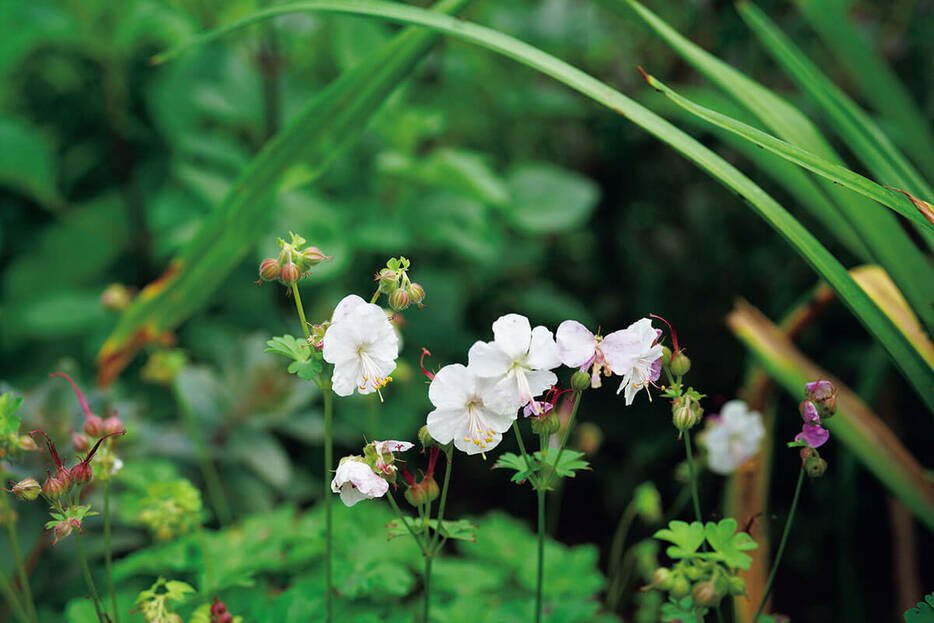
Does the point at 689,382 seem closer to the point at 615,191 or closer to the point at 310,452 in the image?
the point at 615,191

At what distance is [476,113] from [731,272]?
32.9 inches

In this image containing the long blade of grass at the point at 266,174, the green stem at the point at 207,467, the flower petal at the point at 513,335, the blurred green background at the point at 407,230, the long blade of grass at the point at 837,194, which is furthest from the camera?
the blurred green background at the point at 407,230

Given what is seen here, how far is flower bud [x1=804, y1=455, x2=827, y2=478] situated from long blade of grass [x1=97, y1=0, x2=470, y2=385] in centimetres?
63

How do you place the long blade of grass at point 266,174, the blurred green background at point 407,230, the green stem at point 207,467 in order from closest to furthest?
the long blade of grass at point 266,174 → the green stem at point 207,467 → the blurred green background at point 407,230

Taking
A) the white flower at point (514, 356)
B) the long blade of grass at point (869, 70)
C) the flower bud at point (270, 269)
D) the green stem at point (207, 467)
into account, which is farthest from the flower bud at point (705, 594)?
the long blade of grass at point (869, 70)

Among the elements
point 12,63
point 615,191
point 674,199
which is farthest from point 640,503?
point 12,63

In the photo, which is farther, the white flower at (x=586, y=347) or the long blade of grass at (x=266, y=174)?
the long blade of grass at (x=266, y=174)

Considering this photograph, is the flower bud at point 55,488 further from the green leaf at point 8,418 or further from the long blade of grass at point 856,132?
the long blade of grass at point 856,132

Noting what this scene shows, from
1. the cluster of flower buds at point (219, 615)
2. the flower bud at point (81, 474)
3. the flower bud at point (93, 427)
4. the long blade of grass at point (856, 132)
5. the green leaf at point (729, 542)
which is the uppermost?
the long blade of grass at point (856, 132)

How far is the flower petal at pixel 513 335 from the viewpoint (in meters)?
0.55

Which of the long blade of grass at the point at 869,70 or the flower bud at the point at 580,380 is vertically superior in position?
the long blade of grass at the point at 869,70

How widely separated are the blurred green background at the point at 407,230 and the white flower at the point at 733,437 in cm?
48

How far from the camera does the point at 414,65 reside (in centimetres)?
89

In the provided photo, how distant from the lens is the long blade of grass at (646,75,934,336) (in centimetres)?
58
